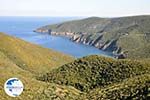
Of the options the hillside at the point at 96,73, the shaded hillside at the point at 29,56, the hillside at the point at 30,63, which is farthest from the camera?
the shaded hillside at the point at 29,56

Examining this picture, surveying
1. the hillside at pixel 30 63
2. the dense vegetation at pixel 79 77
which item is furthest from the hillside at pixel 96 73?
the hillside at pixel 30 63

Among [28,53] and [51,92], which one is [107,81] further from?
[28,53]

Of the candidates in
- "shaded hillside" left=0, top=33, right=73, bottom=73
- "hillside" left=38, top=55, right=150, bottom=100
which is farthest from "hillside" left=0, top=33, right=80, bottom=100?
"hillside" left=38, top=55, right=150, bottom=100

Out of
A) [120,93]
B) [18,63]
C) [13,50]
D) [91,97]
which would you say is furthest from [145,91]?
[13,50]

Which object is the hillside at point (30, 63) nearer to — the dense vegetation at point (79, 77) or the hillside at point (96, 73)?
the dense vegetation at point (79, 77)

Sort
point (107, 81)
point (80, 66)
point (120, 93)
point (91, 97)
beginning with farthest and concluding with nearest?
point (80, 66)
point (107, 81)
point (91, 97)
point (120, 93)

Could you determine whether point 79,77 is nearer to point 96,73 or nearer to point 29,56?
point 96,73

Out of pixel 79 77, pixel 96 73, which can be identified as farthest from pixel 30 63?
pixel 96 73
